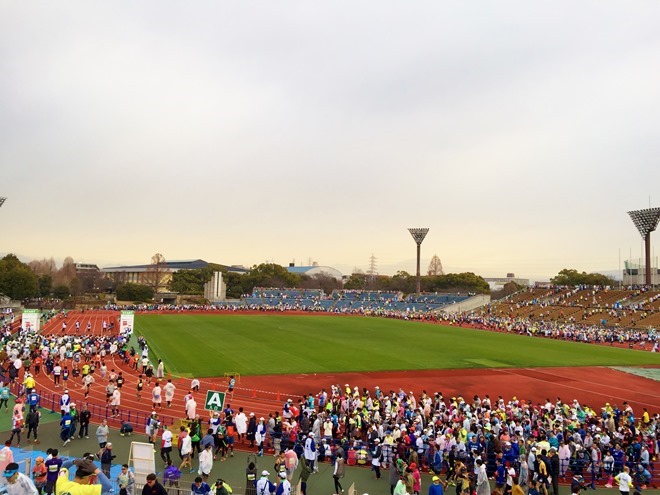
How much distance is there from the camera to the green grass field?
35.9m

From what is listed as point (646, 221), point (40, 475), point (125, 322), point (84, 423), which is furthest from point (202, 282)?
point (40, 475)

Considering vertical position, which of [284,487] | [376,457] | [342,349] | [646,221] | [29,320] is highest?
[646,221]

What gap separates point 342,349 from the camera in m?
44.3

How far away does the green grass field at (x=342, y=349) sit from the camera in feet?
118

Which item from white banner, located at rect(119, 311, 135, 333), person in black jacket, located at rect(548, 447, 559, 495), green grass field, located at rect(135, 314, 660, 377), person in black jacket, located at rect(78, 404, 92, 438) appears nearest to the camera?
person in black jacket, located at rect(548, 447, 559, 495)

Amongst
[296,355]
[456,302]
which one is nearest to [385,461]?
[296,355]

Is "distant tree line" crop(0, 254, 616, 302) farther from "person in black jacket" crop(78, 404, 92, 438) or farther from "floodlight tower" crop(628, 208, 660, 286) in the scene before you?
"person in black jacket" crop(78, 404, 92, 438)

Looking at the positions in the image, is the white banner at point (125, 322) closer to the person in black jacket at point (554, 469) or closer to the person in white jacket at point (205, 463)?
the person in white jacket at point (205, 463)

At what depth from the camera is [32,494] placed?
8.45 metres

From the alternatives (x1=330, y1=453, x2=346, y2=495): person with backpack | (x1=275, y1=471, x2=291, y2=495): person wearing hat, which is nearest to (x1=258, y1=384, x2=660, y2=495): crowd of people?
(x1=330, y1=453, x2=346, y2=495): person with backpack

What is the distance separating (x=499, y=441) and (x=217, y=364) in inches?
918

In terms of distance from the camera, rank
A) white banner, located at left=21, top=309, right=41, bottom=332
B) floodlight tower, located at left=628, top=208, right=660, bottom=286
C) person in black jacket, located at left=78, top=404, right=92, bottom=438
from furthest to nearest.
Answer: floodlight tower, located at left=628, top=208, right=660, bottom=286
white banner, located at left=21, top=309, right=41, bottom=332
person in black jacket, located at left=78, top=404, right=92, bottom=438

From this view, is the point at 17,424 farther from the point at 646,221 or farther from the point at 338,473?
the point at 646,221

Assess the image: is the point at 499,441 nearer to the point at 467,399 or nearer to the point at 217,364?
the point at 467,399
